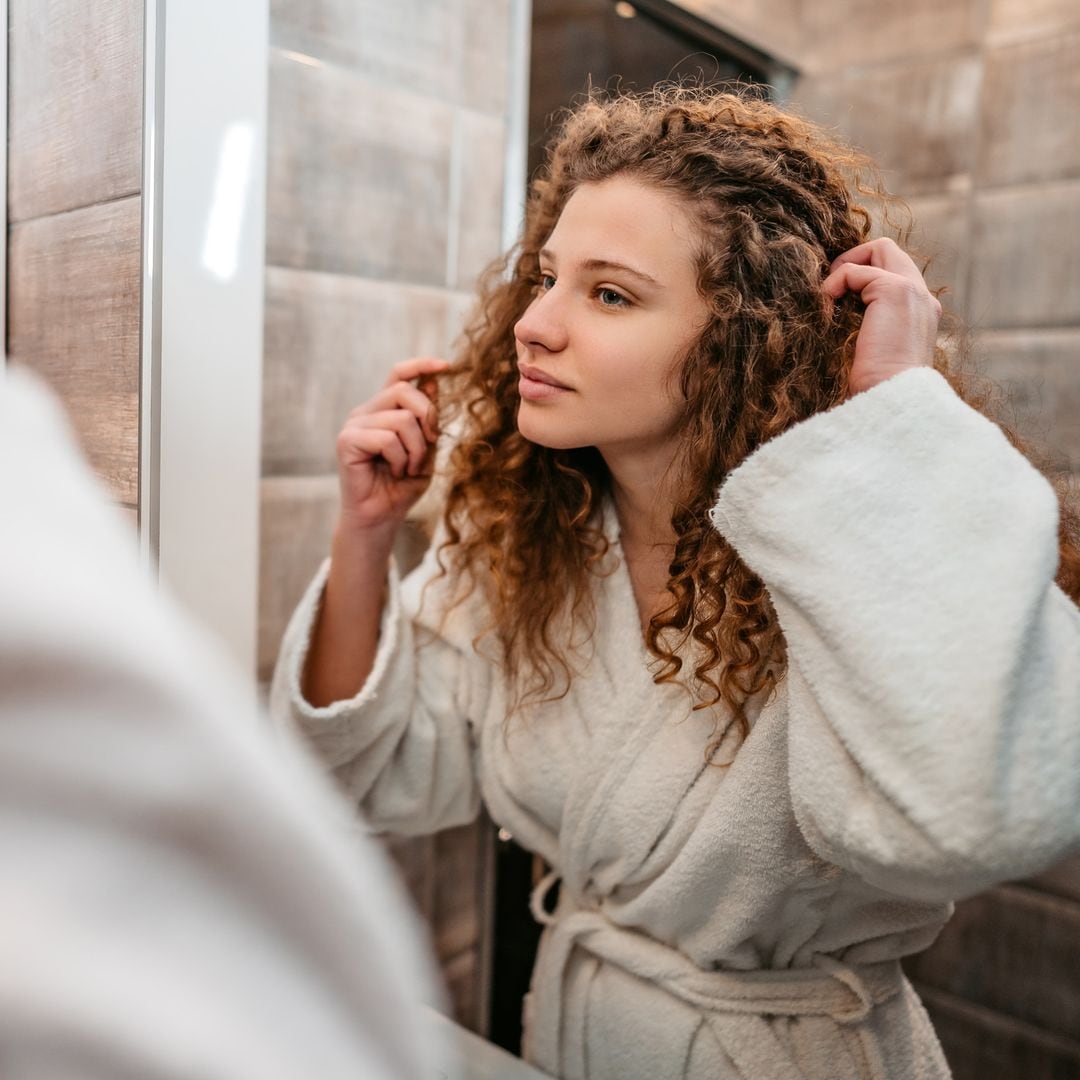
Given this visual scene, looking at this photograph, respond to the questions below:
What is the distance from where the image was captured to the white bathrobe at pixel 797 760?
57 centimetres

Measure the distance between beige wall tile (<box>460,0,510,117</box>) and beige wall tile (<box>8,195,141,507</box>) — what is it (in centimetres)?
44

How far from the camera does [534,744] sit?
34.3 inches

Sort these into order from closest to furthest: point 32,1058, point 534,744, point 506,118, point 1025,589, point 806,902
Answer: point 32,1058
point 1025,589
point 806,902
point 534,744
point 506,118

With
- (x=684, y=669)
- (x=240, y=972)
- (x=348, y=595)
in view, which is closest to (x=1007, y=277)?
(x=684, y=669)

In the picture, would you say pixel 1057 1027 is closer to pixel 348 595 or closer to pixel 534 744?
pixel 534 744

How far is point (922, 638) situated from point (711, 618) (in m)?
0.21

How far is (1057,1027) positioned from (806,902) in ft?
3.20

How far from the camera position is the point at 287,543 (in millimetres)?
922

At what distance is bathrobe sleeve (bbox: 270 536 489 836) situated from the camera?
0.89 metres

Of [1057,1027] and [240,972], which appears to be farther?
[1057,1027]

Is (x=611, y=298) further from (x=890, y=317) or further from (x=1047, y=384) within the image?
(x=1047, y=384)

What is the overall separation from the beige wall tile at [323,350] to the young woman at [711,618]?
5cm

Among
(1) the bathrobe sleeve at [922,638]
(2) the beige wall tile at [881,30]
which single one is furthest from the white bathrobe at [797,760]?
(2) the beige wall tile at [881,30]

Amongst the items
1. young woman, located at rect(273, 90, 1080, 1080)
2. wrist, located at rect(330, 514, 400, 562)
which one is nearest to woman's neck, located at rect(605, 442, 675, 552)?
young woman, located at rect(273, 90, 1080, 1080)
